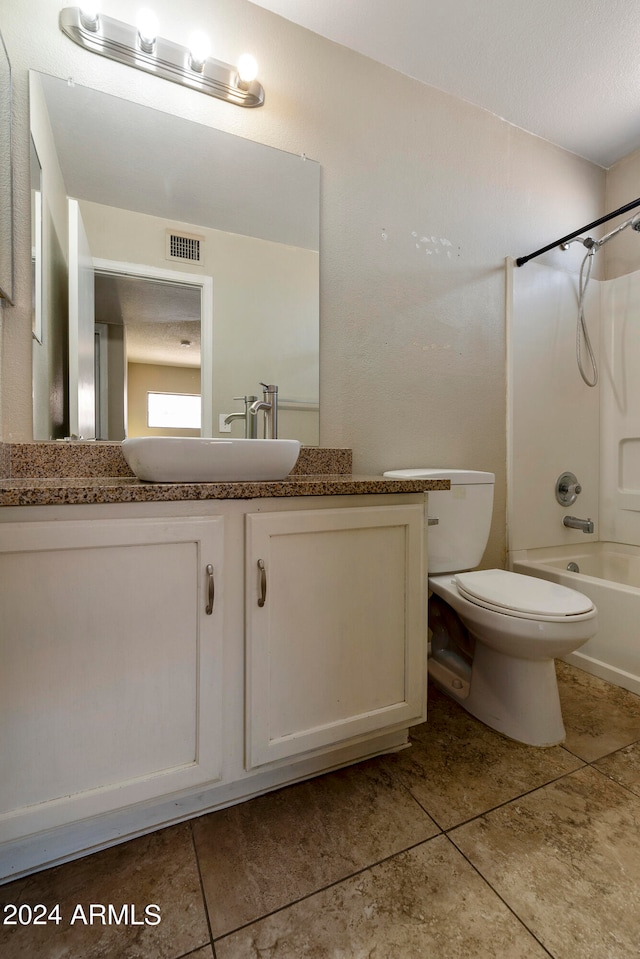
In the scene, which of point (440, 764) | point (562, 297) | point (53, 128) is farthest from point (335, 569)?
point (562, 297)

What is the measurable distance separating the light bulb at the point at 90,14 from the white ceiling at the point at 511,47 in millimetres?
570

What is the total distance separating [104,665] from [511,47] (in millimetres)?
2508

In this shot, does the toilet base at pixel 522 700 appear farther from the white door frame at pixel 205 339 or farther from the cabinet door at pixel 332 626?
the white door frame at pixel 205 339

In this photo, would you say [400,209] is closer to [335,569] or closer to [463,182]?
[463,182]

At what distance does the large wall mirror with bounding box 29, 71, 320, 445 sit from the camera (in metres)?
1.32

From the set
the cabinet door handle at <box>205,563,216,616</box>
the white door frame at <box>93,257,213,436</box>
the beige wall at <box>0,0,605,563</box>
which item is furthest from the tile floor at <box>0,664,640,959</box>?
the white door frame at <box>93,257,213,436</box>

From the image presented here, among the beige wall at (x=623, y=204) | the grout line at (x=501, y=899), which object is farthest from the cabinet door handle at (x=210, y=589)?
the beige wall at (x=623, y=204)

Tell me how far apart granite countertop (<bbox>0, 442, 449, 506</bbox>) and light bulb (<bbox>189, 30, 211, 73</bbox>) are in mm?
1278

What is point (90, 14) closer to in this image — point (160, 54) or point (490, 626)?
point (160, 54)

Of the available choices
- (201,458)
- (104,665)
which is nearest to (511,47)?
(201,458)

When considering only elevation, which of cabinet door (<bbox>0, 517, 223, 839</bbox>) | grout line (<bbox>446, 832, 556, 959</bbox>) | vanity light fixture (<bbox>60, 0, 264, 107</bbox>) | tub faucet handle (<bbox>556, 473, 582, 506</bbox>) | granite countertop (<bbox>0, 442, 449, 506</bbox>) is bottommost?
grout line (<bbox>446, 832, 556, 959</bbox>)

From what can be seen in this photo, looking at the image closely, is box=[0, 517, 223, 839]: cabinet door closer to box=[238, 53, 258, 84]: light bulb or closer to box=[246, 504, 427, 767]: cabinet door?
box=[246, 504, 427, 767]: cabinet door

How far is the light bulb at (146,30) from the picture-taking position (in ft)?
4.49

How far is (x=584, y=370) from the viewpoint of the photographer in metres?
2.34
